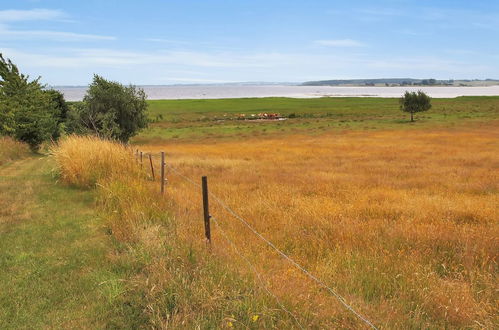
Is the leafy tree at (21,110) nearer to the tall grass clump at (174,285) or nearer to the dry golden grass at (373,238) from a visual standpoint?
the dry golden grass at (373,238)

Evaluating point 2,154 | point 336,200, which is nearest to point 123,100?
point 2,154

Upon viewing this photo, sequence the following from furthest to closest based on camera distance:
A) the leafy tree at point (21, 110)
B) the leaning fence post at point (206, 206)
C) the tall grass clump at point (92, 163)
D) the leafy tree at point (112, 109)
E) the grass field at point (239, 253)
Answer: the leafy tree at point (112, 109)
the leafy tree at point (21, 110)
the tall grass clump at point (92, 163)
the leaning fence post at point (206, 206)
the grass field at point (239, 253)

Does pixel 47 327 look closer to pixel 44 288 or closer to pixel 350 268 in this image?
pixel 44 288

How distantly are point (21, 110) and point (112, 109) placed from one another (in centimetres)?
970

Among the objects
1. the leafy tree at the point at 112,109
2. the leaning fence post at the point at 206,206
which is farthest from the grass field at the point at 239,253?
the leafy tree at the point at 112,109

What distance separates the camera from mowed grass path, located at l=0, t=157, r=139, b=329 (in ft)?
17.5

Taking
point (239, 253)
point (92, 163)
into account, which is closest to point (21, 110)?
point (92, 163)

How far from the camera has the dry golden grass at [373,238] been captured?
203 inches

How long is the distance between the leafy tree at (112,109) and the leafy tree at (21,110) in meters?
5.18

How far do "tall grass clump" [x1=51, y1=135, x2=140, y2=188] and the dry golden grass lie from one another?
83.2 inches

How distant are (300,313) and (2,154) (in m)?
23.1

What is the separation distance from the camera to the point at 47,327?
5.09 meters

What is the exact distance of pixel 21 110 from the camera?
27.6m

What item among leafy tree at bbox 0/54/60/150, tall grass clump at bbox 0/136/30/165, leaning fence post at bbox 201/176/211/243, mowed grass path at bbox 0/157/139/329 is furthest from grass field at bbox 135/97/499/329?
leafy tree at bbox 0/54/60/150
